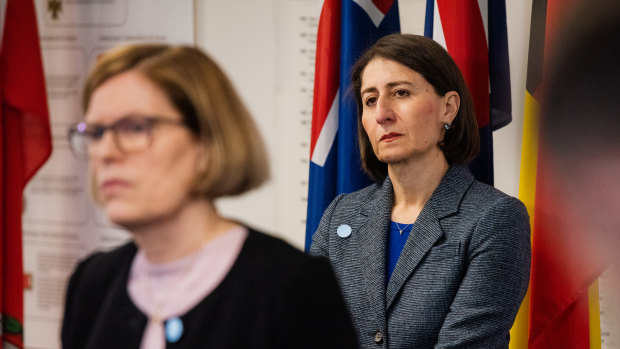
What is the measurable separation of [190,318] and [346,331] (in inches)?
6.4

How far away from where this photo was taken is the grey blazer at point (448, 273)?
144 cm

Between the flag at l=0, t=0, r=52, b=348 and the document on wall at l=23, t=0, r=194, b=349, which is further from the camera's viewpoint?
the document on wall at l=23, t=0, r=194, b=349

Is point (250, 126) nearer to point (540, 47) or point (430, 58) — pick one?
point (430, 58)

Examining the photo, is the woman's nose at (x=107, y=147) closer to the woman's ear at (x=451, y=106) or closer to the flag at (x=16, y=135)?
the woman's ear at (x=451, y=106)

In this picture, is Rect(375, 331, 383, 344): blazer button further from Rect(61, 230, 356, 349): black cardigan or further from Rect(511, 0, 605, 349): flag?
Rect(61, 230, 356, 349): black cardigan

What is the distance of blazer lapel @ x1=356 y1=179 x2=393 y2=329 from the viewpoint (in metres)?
1.54

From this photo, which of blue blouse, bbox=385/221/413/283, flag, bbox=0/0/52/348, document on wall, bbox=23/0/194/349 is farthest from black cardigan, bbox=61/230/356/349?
document on wall, bbox=23/0/194/349

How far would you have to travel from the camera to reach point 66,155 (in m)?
2.73

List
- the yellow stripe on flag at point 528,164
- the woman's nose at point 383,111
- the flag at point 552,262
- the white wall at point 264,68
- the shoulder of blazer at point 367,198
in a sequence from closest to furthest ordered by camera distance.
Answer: the woman's nose at point 383,111, the shoulder of blazer at point 367,198, the flag at point 552,262, the yellow stripe on flag at point 528,164, the white wall at point 264,68

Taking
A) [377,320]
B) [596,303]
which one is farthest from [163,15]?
[596,303]

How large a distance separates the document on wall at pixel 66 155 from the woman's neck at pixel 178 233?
6.39 ft

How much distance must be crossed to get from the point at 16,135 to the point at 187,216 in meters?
1.44

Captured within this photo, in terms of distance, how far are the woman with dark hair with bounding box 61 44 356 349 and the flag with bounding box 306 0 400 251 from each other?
1.42 metres

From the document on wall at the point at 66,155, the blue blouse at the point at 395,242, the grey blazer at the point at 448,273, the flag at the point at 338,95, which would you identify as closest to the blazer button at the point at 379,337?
the grey blazer at the point at 448,273
